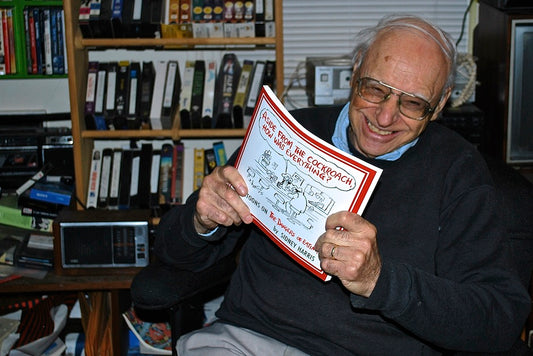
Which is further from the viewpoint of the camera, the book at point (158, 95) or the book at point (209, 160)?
the book at point (209, 160)

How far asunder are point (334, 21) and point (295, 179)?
5.65 ft

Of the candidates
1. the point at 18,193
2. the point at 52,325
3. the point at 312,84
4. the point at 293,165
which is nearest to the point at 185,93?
the point at 312,84

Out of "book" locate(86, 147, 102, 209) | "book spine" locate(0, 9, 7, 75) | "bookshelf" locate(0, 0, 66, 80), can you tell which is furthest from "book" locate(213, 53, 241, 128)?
"book spine" locate(0, 9, 7, 75)

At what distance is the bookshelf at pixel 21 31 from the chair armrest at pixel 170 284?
1173 millimetres

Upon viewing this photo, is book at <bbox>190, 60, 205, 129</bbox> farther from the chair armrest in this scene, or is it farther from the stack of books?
the chair armrest

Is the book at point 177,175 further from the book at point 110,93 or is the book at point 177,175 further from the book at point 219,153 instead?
the book at point 110,93

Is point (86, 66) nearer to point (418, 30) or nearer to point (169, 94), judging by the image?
point (169, 94)

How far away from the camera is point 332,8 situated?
114 inches

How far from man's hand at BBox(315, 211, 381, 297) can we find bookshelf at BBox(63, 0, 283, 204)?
1234 mm

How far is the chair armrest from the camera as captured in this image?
5.35 feet

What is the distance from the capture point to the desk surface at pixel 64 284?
2.23 meters

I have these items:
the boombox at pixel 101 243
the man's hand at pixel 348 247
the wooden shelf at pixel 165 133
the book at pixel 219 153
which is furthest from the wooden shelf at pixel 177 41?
the man's hand at pixel 348 247

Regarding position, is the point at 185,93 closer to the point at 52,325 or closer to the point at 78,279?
the point at 78,279

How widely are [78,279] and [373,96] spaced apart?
47.3 inches
